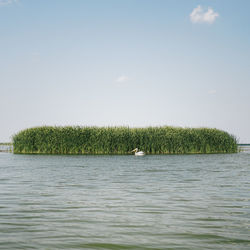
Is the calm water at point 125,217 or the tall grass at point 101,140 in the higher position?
the tall grass at point 101,140

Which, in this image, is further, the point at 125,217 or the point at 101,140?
the point at 101,140

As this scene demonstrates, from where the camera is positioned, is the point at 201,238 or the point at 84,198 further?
the point at 84,198

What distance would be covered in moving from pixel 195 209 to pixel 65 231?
298 cm

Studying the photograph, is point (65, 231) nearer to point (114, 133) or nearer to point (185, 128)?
point (114, 133)

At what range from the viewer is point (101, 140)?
110ft

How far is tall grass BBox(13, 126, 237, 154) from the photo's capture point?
33562 mm

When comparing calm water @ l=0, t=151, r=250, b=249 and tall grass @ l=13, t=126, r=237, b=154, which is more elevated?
tall grass @ l=13, t=126, r=237, b=154

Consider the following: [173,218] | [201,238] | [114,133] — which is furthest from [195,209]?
[114,133]

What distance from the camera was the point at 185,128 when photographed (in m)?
35.8

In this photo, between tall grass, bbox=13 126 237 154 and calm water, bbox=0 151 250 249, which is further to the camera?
tall grass, bbox=13 126 237 154

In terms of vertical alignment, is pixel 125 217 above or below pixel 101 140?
below

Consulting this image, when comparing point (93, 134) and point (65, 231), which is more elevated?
point (93, 134)

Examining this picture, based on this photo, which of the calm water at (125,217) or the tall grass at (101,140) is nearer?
the calm water at (125,217)

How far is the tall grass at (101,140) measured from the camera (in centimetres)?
3356
